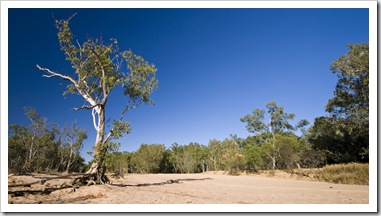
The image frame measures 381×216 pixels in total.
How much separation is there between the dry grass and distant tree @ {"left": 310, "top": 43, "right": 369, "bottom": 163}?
1273 millimetres

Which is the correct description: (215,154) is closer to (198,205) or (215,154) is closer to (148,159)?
(148,159)

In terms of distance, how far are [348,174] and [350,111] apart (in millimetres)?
5775

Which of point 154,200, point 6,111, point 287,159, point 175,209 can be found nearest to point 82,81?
point 6,111

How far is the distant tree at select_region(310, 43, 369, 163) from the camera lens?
10.7m

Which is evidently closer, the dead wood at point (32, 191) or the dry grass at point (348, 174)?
the dead wood at point (32, 191)

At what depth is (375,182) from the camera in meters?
5.48

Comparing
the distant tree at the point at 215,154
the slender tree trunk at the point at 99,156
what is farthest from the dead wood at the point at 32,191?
the distant tree at the point at 215,154

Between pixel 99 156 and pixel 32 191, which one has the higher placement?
pixel 99 156

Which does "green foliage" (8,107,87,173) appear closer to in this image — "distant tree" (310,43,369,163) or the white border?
the white border

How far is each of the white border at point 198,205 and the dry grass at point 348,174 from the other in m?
3.36

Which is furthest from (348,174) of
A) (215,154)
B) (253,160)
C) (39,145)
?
(215,154)

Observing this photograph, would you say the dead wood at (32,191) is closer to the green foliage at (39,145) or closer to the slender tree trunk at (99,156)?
the slender tree trunk at (99,156)

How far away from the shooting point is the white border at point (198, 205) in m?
4.99

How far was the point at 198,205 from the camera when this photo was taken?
505 cm
